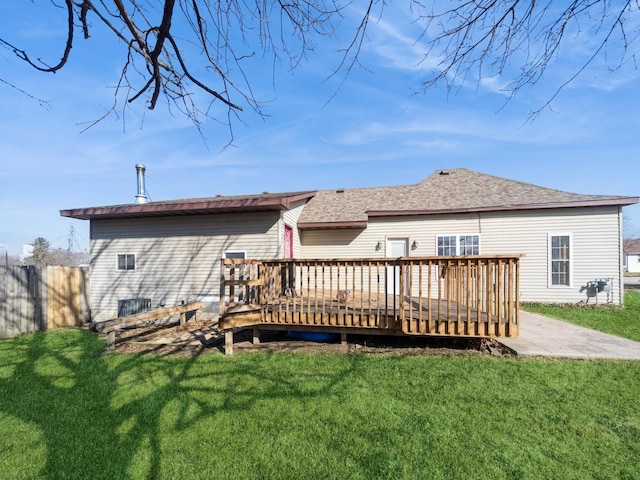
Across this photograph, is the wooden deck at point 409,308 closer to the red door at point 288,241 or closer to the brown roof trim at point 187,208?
the brown roof trim at point 187,208

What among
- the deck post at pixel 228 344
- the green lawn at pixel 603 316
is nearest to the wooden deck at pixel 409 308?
the deck post at pixel 228 344

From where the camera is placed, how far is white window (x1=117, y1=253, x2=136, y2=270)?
31.8 feet

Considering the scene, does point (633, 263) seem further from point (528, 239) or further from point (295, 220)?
point (295, 220)

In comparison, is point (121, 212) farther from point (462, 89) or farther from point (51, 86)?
point (462, 89)

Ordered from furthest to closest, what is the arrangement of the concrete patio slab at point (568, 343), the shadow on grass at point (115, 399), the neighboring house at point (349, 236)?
1. the neighboring house at point (349, 236)
2. the concrete patio slab at point (568, 343)
3. the shadow on grass at point (115, 399)

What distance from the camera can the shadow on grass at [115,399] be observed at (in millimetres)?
2578

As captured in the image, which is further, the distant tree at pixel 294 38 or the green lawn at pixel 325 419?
the green lawn at pixel 325 419

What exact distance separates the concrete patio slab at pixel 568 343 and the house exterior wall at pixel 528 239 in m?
3.41

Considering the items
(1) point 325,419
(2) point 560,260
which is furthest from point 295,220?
(2) point 560,260

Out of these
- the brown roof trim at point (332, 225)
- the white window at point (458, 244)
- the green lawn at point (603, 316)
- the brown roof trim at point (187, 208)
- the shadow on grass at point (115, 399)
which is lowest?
the green lawn at point (603, 316)

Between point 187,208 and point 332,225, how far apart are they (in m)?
4.45

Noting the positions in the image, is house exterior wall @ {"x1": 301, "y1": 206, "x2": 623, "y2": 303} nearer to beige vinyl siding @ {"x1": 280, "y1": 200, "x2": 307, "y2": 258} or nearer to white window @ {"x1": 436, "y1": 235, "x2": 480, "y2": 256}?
white window @ {"x1": 436, "y1": 235, "x2": 480, "y2": 256}

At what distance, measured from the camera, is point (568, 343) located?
541cm

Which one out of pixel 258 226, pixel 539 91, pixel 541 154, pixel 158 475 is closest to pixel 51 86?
pixel 158 475
